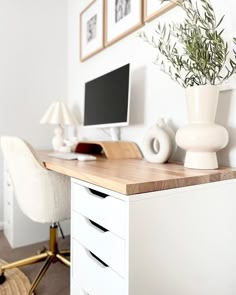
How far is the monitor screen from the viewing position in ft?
4.54

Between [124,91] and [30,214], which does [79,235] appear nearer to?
[30,214]

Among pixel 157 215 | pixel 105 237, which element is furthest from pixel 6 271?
pixel 157 215

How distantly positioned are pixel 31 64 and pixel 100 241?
2.07 metres

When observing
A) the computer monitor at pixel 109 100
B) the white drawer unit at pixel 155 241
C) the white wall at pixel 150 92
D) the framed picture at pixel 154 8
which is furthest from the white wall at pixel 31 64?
the white drawer unit at pixel 155 241

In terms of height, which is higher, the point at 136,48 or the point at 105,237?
the point at 136,48

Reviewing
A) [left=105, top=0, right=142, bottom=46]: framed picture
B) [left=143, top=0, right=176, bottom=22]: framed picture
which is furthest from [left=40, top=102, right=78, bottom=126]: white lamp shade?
[left=143, top=0, right=176, bottom=22]: framed picture

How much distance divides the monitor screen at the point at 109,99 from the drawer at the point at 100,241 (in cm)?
67

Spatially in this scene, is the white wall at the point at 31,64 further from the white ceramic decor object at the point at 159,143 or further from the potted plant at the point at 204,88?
the potted plant at the point at 204,88

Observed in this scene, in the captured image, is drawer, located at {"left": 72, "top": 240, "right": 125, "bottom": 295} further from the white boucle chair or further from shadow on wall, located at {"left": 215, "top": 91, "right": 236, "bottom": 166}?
shadow on wall, located at {"left": 215, "top": 91, "right": 236, "bottom": 166}

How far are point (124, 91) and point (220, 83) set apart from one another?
1.81ft

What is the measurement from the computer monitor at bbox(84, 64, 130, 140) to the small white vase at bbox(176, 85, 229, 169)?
475 mm

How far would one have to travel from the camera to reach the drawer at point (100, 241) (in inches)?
27.0

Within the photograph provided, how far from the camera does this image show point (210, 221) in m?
0.81

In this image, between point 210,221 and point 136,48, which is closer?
point 210,221
